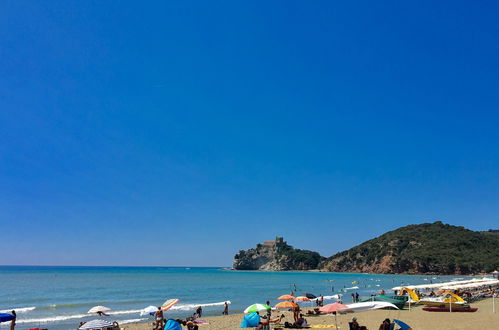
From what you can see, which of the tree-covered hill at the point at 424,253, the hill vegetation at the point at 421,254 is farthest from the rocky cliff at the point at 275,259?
the tree-covered hill at the point at 424,253

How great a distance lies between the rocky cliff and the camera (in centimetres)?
18750

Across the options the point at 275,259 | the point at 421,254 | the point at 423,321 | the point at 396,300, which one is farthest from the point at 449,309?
the point at 275,259

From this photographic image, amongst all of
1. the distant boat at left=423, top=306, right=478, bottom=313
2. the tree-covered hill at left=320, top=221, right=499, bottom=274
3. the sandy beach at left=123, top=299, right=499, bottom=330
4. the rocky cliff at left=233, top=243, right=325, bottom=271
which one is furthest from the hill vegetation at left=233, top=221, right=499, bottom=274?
the sandy beach at left=123, top=299, right=499, bottom=330

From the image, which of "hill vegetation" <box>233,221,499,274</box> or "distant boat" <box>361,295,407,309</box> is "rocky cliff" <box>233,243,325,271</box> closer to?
"hill vegetation" <box>233,221,499,274</box>

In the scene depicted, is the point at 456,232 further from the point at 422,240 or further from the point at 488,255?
the point at 488,255

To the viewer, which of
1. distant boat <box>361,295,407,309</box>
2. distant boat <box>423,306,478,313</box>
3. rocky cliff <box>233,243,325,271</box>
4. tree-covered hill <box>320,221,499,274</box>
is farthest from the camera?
rocky cliff <box>233,243,325,271</box>

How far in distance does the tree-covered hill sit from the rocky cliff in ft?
83.2

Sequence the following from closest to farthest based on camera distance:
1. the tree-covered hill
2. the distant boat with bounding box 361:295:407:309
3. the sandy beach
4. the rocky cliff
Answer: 1. the sandy beach
2. the distant boat with bounding box 361:295:407:309
3. the tree-covered hill
4. the rocky cliff

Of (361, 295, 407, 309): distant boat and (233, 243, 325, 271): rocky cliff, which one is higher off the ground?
(361, 295, 407, 309): distant boat

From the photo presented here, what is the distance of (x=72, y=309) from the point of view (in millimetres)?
35062

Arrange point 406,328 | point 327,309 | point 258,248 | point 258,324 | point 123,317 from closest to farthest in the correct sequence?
point 406,328
point 327,309
point 258,324
point 123,317
point 258,248

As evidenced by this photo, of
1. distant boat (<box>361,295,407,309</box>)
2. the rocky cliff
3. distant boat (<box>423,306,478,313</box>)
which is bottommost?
the rocky cliff

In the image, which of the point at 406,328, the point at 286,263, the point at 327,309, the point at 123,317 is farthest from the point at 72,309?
the point at 286,263

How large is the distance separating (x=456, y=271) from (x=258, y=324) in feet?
374
